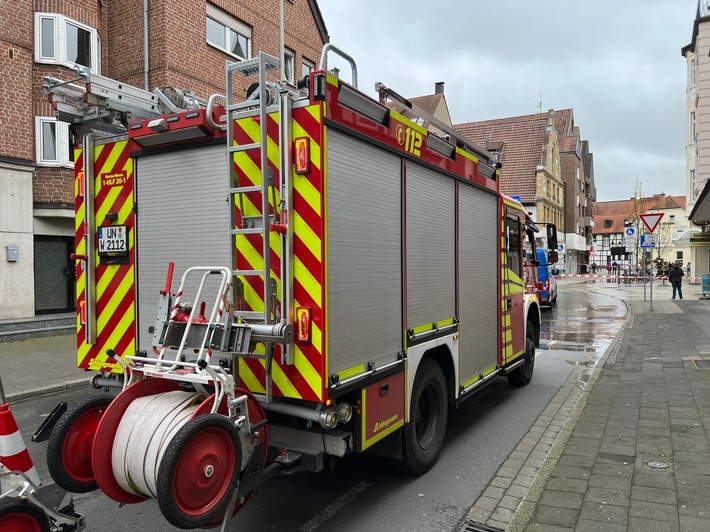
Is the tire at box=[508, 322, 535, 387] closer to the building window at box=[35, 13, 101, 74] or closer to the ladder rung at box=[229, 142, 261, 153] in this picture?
the ladder rung at box=[229, 142, 261, 153]

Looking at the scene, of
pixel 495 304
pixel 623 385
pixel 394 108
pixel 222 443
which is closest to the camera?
pixel 222 443

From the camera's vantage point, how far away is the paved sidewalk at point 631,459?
3.77m

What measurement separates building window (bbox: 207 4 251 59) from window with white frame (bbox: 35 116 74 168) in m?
4.73

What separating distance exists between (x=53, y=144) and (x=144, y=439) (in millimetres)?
12927

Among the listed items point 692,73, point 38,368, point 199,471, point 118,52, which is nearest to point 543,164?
point 692,73

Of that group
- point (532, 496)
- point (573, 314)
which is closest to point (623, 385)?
point (532, 496)

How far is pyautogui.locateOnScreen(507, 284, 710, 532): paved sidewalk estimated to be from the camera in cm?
377

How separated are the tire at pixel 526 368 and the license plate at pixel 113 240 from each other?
18.2 ft

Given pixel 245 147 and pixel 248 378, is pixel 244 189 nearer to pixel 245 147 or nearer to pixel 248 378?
pixel 245 147

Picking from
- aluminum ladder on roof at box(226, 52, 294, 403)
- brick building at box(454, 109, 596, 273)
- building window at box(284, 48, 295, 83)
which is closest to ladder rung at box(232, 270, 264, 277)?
aluminum ladder on roof at box(226, 52, 294, 403)

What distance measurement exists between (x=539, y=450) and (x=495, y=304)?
1.75 m

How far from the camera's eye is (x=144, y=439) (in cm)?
299

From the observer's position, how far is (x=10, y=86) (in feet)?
41.7

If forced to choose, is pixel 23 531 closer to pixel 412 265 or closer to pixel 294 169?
pixel 294 169
